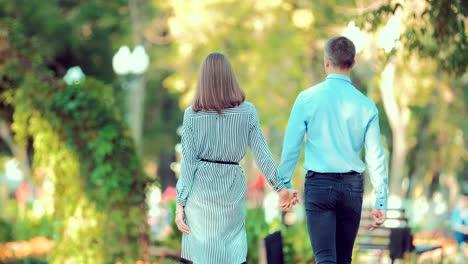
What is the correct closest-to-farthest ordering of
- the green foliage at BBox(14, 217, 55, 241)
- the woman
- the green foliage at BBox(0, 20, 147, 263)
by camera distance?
the woman < the green foliage at BBox(0, 20, 147, 263) < the green foliage at BBox(14, 217, 55, 241)

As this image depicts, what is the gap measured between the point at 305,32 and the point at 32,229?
1471 cm

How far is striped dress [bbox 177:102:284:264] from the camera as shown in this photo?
6.07 m

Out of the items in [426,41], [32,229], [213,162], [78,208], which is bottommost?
[32,229]

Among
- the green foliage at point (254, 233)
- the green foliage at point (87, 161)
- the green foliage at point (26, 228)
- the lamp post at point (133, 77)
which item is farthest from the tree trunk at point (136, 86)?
the green foliage at point (87, 161)

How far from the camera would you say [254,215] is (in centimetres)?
1312

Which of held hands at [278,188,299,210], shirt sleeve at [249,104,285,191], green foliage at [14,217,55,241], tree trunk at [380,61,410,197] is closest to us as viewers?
shirt sleeve at [249,104,285,191]

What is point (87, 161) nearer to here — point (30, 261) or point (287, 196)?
point (30, 261)

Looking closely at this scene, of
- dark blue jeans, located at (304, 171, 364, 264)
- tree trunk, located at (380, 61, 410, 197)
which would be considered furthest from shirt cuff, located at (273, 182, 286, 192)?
tree trunk, located at (380, 61, 410, 197)

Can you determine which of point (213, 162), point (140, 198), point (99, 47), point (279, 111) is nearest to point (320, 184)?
point (213, 162)

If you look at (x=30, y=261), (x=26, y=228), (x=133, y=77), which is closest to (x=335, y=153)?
(x=30, y=261)

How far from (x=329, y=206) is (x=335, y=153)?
0.29 m

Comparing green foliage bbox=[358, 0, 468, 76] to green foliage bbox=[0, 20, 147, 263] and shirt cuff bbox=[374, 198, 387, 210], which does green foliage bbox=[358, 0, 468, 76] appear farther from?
shirt cuff bbox=[374, 198, 387, 210]

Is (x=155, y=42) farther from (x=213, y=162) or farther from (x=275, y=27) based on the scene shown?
(x=213, y=162)

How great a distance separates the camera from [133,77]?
26047 mm
